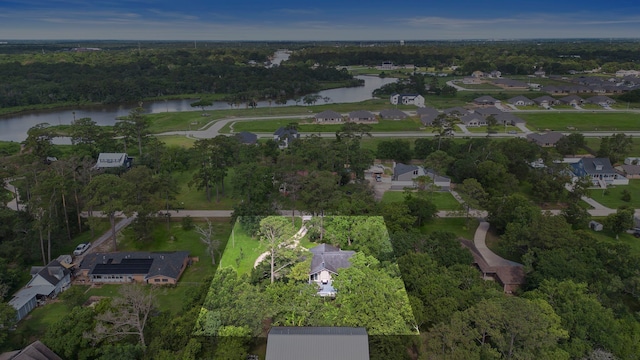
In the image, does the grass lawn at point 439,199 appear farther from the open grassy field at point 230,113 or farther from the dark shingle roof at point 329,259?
the open grassy field at point 230,113

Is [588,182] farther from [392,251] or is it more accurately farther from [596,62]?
[596,62]

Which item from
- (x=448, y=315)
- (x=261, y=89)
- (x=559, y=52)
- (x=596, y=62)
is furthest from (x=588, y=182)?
(x=559, y=52)

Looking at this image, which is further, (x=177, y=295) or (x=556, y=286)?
(x=177, y=295)

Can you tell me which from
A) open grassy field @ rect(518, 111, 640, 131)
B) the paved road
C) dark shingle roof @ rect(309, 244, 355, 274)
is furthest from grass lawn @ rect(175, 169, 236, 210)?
open grassy field @ rect(518, 111, 640, 131)

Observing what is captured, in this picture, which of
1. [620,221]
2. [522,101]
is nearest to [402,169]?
[620,221]

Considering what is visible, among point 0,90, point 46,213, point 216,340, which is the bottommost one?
point 216,340

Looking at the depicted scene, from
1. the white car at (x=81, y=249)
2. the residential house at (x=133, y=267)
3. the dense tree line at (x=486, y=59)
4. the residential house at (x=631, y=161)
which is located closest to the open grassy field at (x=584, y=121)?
the residential house at (x=631, y=161)

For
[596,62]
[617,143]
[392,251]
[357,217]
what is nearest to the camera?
[392,251]
